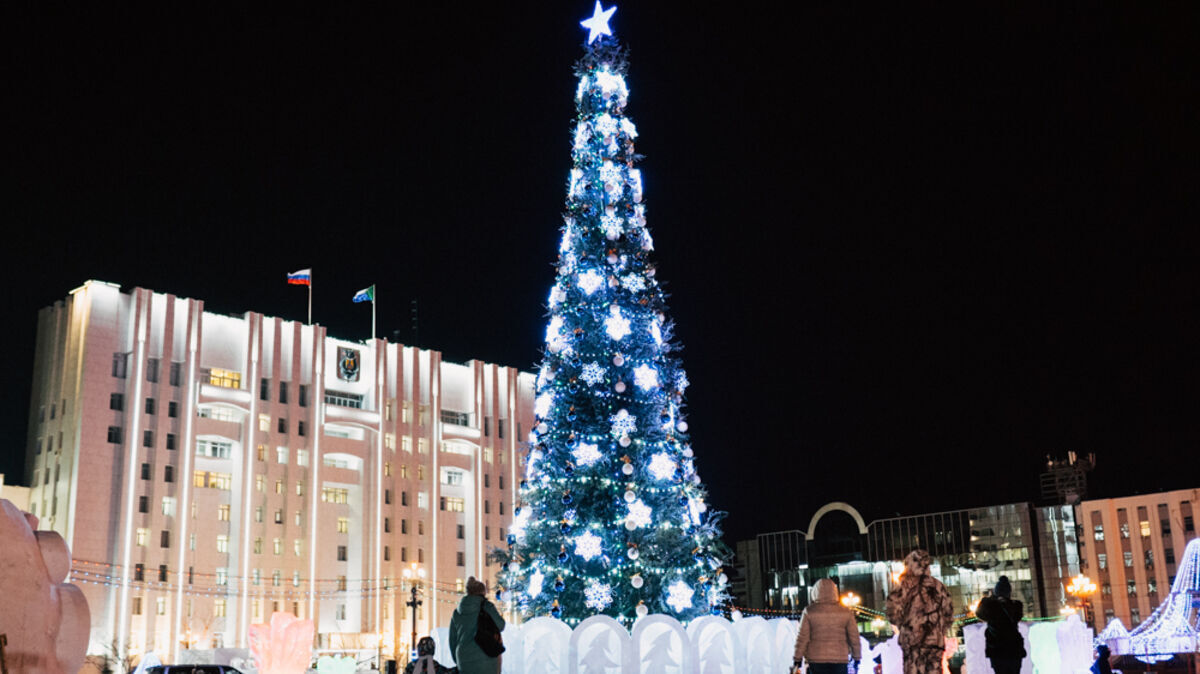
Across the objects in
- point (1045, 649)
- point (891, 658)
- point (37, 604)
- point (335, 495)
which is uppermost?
point (335, 495)

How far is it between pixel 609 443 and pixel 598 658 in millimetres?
5307

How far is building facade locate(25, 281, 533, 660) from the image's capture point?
59656 mm

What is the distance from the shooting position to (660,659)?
14359 mm

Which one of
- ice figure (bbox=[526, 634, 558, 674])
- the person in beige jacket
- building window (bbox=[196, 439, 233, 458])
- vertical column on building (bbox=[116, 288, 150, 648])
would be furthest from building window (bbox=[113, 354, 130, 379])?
the person in beige jacket

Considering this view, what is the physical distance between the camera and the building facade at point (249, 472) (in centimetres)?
5966

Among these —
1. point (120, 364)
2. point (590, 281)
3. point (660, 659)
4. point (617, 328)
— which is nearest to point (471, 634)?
point (660, 659)

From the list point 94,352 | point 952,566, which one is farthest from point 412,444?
point 952,566

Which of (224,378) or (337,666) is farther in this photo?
(224,378)

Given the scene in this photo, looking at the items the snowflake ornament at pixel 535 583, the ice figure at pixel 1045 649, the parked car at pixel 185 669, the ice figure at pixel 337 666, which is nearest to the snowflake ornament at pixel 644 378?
the snowflake ornament at pixel 535 583

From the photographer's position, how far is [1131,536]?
84.8 metres

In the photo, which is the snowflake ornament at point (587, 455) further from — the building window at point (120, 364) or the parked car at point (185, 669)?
the building window at point (120, 364)

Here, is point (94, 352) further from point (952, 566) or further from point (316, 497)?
point (952, 566)

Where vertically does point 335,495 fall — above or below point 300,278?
below

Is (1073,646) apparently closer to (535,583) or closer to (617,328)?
(535,583)
